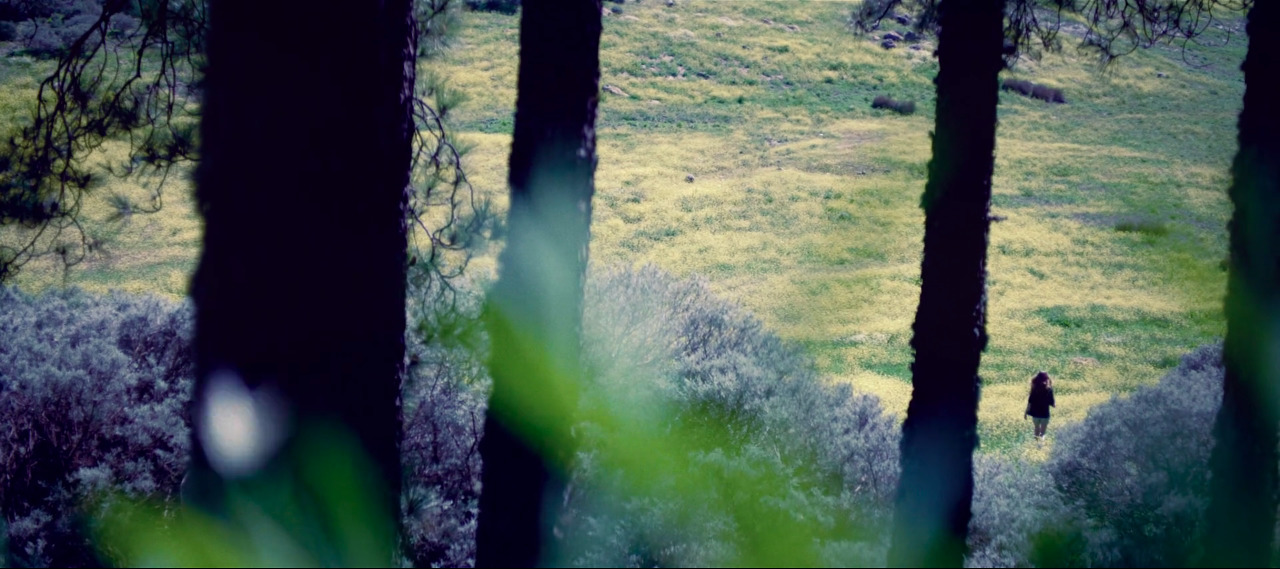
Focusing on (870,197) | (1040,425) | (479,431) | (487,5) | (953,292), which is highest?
(487,5)

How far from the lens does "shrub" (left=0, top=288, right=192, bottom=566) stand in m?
6.70

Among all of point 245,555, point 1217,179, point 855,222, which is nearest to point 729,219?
point 855,222

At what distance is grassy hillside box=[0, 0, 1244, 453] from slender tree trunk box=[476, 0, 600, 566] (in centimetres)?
265

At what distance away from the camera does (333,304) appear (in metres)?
5.38

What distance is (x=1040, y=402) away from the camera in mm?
12266

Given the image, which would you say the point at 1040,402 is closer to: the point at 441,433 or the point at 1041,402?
the point at 1041,402

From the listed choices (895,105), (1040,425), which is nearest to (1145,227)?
(895,105)

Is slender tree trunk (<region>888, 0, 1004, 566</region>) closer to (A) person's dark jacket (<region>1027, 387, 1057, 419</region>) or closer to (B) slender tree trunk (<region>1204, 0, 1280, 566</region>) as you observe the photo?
(B) slender tree trunk (<region>1204, 0, 1280, 566</region>)

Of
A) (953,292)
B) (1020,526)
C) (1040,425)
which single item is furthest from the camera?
(1040,425)

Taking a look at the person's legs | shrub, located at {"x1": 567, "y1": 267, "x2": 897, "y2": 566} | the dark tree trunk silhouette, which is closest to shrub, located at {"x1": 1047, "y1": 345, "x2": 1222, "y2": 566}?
shrub, located at {"x1": 567, "y1": 267, "x2": 897, "y2": 566}

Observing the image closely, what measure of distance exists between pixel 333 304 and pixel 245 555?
1.60 metres

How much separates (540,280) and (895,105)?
118ft

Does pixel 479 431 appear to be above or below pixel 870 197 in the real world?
below

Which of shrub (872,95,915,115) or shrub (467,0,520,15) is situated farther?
shrub (872,95,915,115)
